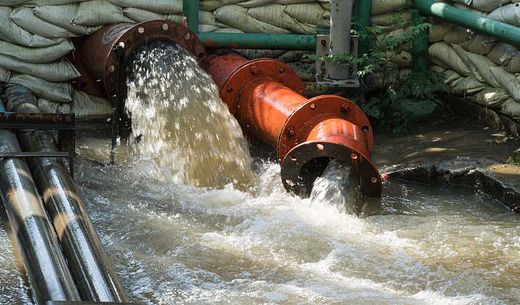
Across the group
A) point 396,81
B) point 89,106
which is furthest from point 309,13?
point 89,106

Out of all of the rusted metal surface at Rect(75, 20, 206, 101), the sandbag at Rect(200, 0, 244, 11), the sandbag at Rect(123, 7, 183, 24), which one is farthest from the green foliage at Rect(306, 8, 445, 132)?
the sandbag at Rect(123, 7, 183, 24)

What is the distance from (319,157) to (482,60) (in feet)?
6.09

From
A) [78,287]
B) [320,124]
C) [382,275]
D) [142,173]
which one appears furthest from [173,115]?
[78,287]

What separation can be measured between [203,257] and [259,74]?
2.16 metres

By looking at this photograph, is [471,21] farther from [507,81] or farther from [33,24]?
[33,24]

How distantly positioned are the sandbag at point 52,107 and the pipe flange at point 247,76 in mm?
1250

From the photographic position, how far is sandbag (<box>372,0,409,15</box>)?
22.7 ft

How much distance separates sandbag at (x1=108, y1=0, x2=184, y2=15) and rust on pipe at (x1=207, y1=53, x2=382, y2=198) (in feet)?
2.22

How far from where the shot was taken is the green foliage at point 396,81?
6590 millimetres

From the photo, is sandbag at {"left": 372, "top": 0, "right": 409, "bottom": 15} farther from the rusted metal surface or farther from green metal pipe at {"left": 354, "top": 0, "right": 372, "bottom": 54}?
the rusted metal surface

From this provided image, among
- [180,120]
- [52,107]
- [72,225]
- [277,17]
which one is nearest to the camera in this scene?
[72,225]

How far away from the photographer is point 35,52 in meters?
6.40

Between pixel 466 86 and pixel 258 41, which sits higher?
pixel 258 41

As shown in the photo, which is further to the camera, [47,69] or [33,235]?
[47,69]
